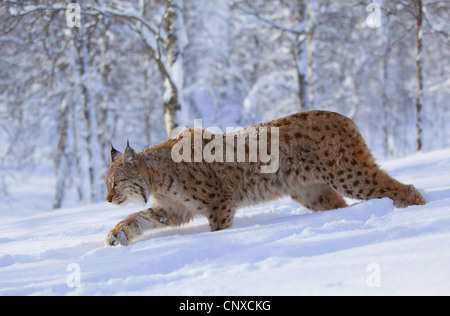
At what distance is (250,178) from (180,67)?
450 cm

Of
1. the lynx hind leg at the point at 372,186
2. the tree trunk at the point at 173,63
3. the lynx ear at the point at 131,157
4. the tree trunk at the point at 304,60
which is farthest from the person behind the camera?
the tree trunk at the point at 304,60

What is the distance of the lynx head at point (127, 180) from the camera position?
3963 mm

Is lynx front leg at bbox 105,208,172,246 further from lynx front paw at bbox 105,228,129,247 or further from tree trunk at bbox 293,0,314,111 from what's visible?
tree trunk at bbox 293,0,314,111

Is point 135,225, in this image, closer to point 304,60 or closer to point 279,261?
point 279,261

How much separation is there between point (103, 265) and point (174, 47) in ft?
Result: 20.4

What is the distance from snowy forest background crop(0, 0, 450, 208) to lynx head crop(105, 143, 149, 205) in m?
2.16

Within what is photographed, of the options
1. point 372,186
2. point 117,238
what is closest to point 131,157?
point 117,238

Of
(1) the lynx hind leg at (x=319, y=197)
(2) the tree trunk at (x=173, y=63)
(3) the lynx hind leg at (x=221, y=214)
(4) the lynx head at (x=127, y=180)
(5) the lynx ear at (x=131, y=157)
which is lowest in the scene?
(3) the lynx hind leg at (x=221, y=214)

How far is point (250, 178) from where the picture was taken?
4004 mm

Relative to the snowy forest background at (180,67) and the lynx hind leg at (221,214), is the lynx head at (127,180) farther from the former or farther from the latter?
the snowy forest background at (180,67)

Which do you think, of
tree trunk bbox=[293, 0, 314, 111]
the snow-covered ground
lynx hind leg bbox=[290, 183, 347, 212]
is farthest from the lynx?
tree trunk bbox=[293, 0, 314, 111]

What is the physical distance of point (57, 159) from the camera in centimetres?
1603

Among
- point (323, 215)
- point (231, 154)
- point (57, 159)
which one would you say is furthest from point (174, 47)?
point (57, 159)

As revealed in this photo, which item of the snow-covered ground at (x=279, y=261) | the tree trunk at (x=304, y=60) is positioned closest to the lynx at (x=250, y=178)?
the snow-covered ground at (x=279, y=261)
